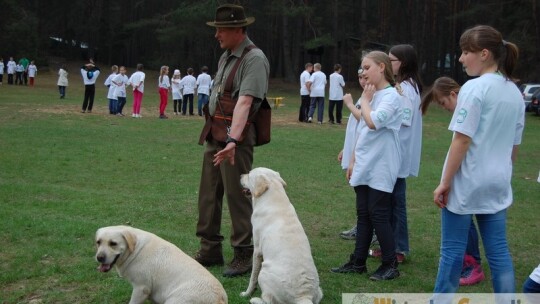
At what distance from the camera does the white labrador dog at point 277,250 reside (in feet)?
14.4

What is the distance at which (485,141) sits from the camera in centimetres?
397

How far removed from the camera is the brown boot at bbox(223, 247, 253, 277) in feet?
18.0

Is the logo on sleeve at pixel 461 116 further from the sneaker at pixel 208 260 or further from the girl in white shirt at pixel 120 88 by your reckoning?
the girl in white shirt at pixel 120 88

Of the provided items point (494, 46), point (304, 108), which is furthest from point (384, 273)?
point (304, 108)

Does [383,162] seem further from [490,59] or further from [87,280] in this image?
[87,280]

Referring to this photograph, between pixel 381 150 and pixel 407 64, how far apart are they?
1189mm

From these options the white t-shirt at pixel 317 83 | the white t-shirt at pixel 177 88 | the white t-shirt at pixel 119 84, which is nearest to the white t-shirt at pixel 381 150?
the white t-shirt at pixel 317 83

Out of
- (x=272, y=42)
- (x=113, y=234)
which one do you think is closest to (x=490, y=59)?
(x=113, y=234)

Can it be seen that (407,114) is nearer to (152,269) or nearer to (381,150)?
(381,150)

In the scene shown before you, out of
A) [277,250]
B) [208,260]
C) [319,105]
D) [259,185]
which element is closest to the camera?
[277,250]

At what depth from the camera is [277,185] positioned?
16.3 ft

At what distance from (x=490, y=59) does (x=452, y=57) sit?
5489cm

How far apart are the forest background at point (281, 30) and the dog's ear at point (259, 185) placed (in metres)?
28.6

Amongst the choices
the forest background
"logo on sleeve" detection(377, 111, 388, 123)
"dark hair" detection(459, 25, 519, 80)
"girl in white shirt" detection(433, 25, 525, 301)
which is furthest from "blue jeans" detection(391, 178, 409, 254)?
the forest background
